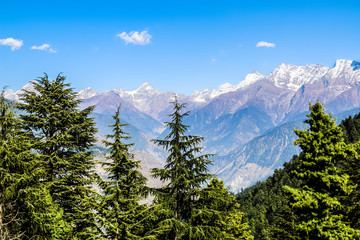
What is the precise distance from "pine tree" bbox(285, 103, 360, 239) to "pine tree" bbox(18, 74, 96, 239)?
480 inches

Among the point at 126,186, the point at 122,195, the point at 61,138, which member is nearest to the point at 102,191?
the point at 122,195

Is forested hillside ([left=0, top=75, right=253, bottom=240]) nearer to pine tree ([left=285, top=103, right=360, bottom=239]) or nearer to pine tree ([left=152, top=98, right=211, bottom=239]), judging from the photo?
pine tree ([left=152, top=98, right=211, bottom=239])

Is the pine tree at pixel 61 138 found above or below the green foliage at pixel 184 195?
above

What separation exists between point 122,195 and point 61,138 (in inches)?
243

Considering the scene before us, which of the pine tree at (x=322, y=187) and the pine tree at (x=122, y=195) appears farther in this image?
the pine tree at (x=322, y=187)

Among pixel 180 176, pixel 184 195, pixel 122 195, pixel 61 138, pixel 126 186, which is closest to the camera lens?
pixel 122 195

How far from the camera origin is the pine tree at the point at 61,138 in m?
16.3

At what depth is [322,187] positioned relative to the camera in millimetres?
14797

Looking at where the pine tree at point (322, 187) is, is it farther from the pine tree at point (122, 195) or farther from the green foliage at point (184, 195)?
the pine tree at point (122, 195)

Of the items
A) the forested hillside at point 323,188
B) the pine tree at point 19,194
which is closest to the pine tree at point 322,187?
the forested hillside at point 323,188

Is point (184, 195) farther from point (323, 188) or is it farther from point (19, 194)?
point (19, 194)

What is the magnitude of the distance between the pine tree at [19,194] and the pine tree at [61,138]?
259 centimetres

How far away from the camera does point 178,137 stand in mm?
14680

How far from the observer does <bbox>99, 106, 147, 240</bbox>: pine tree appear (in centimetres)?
1247
